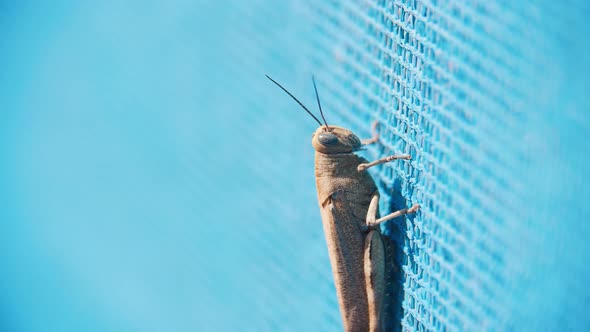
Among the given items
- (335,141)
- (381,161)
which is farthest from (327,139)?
(381,161)

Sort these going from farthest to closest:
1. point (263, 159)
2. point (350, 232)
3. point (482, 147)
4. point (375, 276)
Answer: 1. point (263, 159)
2. point (482, 147)
3. point (350, 232)
4. point (375, 276)

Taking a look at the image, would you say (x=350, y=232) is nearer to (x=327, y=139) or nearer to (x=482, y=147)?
(x=327, y=139)

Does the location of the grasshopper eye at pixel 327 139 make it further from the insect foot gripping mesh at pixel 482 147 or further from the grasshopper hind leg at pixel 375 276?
the grasshopper hind leg at pixel 375 276

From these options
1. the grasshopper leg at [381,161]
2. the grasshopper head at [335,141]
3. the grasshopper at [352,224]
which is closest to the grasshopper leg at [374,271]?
the grasshopper at [352,224]

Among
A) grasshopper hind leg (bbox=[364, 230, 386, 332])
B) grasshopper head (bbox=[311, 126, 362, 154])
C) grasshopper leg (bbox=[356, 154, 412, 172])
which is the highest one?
grasshopper head (bbox=[311, 126, 362, 154])

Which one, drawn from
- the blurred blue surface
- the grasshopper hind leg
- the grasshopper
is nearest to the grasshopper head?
→ the grasshopper

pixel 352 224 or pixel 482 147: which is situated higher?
pixel 482 147

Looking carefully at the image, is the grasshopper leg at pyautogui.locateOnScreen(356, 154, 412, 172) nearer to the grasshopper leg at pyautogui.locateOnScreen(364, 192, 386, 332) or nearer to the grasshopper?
the grasshopper

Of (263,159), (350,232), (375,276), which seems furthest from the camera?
(263,159)
